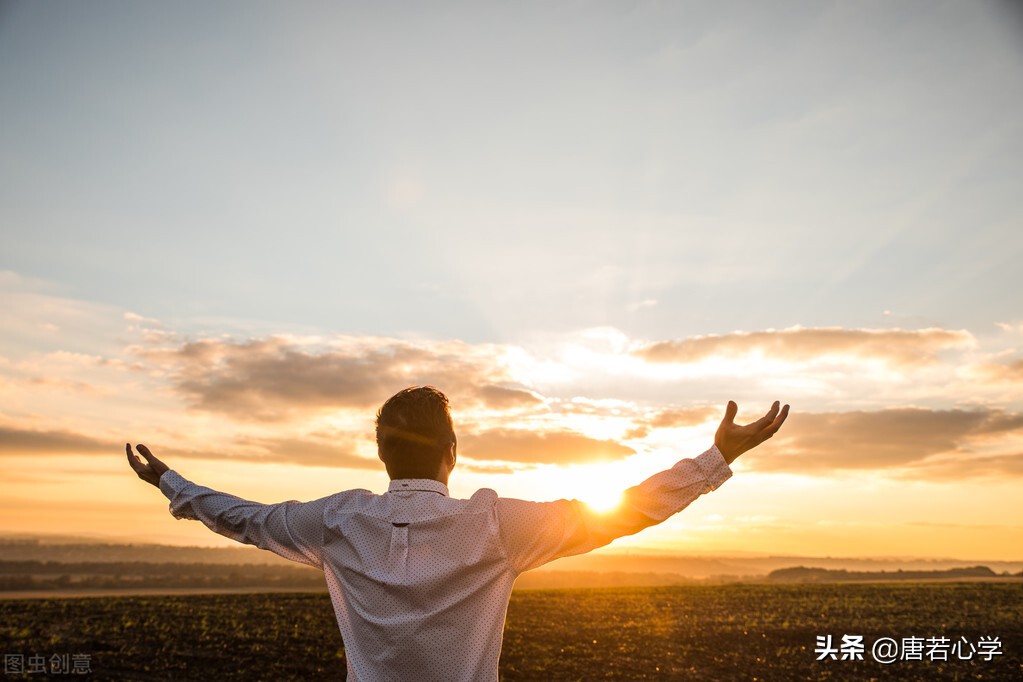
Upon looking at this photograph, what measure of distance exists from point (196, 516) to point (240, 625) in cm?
1984

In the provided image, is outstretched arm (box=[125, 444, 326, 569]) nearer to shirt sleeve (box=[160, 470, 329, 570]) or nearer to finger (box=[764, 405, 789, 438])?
Result: shirt sleeve (box=[160, 470, 329, 570])

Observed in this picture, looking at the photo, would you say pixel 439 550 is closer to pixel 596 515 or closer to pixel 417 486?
pixel 417 486

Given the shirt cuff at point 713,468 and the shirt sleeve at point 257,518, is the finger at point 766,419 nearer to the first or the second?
the shirt cuff at point 713,468

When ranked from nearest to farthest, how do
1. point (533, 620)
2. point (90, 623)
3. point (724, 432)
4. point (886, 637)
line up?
point (724, 432) → point (90, 623) → point (886, 637) → point (533, 620)

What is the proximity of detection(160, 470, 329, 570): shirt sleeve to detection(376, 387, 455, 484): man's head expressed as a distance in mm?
342

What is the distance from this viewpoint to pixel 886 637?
2144 cm

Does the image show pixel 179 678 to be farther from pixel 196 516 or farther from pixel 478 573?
pixel 478 573

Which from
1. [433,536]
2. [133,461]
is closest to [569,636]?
[133,461]

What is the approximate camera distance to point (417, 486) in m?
2.86

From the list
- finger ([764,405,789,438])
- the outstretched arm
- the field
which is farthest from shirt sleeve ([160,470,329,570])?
the field

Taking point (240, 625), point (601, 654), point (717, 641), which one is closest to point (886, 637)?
point (717, 641)

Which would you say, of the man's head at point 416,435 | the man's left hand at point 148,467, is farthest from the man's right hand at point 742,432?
the man's left hand at point 148,467

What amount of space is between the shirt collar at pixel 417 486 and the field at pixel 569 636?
14483mm

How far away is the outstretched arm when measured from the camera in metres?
2.93
